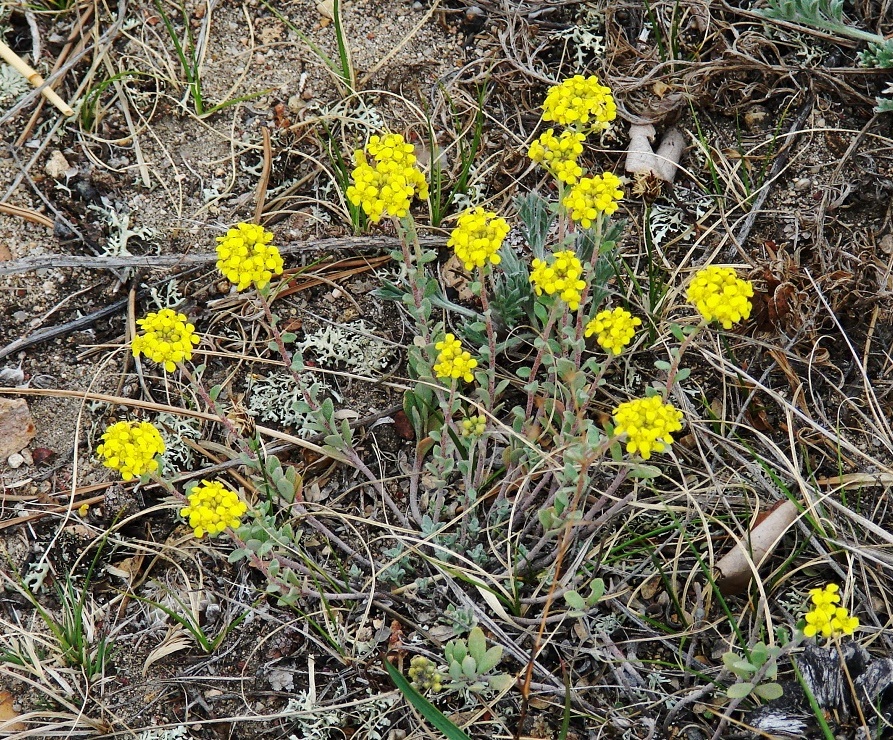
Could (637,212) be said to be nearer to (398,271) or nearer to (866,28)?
(398,271)

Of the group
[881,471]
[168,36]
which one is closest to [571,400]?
[881,471]

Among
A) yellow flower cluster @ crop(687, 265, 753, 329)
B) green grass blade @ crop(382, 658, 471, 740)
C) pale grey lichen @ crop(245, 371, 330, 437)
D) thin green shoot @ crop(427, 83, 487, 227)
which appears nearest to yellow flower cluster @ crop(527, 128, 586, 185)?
yellow flower cluster @ crop(687, 265, 753, 329)

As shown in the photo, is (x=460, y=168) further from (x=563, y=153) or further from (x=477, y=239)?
(x=477, y=239)

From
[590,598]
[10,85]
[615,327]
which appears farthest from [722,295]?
[10,85]

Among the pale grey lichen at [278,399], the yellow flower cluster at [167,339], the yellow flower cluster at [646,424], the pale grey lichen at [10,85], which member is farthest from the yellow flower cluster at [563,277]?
the pale grey lichen at [10,85]

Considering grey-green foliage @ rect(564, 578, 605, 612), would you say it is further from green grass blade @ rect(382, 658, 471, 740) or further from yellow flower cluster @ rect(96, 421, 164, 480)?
yellow flower cluster @ rect(96, 421, 164, 480)

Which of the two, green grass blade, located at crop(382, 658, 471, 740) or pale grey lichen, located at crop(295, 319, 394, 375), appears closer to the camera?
green grass blade, located at crop(382, 658, 471, 740)
